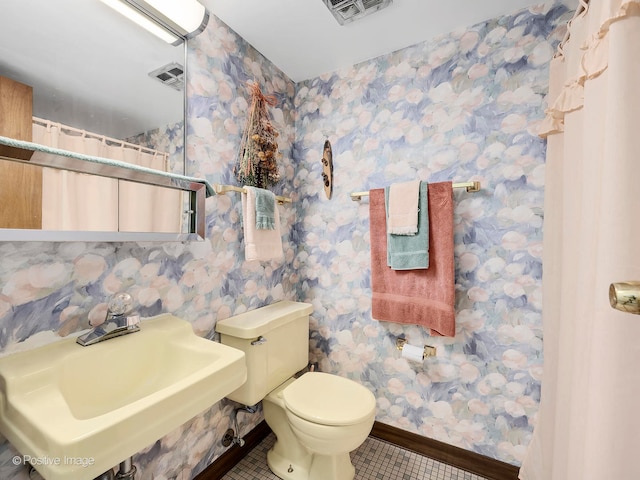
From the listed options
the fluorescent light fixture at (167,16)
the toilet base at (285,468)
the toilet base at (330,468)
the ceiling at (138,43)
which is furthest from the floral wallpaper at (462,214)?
the fluorescent light fixture at (167,16)

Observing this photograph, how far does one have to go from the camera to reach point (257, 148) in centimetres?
170

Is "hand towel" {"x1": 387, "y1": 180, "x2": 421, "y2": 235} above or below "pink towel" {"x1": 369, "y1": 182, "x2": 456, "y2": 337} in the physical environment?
above

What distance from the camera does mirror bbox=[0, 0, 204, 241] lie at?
0.90m

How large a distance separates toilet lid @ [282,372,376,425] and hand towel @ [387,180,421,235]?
0.88 m

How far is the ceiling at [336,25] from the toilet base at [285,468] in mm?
2332

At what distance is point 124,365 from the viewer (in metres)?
1.04

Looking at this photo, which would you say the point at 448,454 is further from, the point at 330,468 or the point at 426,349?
the point at 330,468

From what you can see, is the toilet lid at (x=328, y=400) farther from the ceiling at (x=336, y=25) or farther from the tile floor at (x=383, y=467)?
the ceiling at (x=336, y=25)

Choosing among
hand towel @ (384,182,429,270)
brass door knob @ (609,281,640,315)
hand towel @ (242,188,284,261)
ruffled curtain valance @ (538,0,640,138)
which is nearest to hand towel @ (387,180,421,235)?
hand towel @ (384,182,429,270)

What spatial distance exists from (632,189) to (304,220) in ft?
5.55

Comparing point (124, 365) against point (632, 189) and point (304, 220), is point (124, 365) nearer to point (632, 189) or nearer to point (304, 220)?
point (304, 220)

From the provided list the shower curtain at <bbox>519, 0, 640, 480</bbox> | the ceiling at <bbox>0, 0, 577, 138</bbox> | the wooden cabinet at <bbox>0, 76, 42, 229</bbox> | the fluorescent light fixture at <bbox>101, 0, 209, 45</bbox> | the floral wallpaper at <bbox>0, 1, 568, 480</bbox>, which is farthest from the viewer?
the floral wallpaper at <bbox>0, 1, 568, 480</bbox>

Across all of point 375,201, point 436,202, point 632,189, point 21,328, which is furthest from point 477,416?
point 21,328

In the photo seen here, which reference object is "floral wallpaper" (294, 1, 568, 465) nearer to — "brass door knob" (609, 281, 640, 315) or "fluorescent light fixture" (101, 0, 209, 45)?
"fluorescent light fixture" (101, 0, 209, 45)
